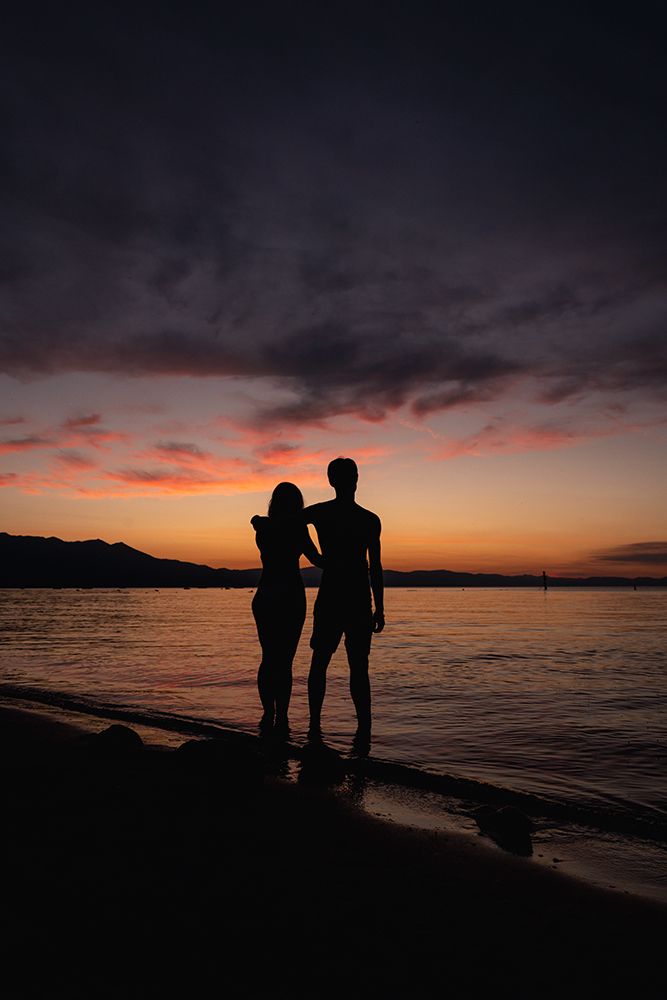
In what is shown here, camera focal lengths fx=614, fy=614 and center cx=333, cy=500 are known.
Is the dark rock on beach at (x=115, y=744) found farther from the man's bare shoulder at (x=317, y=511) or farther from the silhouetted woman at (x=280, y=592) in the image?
the man's bare shoulder at (x=317, y=511)

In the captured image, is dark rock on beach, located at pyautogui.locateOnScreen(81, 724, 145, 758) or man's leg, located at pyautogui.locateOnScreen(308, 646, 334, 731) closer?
dark rock on beach, located at pyautogui.locateOnScreen(81, 724, 145, 758)

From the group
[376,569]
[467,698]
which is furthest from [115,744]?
[467,698]

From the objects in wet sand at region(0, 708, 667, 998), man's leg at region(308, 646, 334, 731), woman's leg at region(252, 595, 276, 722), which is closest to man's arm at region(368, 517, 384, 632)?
man's leg at region(308, 646, 334, 731)

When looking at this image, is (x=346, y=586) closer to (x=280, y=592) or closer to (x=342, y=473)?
(x=280, y=592)

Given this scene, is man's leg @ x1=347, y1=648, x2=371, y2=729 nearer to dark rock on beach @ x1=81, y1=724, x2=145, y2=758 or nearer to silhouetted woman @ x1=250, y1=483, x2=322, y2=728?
silhouetted woman @ x1=250, y1=483, x2=322, y2=728

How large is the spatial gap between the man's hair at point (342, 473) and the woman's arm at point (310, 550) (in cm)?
61

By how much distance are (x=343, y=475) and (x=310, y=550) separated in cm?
Answer: 89

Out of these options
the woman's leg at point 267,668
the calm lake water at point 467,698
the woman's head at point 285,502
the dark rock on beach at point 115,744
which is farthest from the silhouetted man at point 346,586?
the dark rock on beach at point 115,744

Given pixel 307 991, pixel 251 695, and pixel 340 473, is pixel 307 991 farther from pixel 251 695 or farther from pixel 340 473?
pixel 251 695

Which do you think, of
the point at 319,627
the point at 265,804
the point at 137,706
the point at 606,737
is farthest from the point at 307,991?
the point at 137,706

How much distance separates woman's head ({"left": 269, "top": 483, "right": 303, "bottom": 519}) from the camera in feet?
21.7

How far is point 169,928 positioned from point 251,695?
8273mm

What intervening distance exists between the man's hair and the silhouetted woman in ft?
1.42

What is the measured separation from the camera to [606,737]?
785cm
